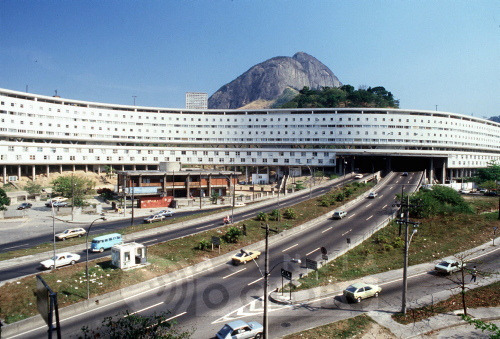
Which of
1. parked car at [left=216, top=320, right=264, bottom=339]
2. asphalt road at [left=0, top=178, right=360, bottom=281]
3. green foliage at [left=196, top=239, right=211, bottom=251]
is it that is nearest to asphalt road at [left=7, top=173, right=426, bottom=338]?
parked car at [left=216, top=320, right=264, bottom=339]

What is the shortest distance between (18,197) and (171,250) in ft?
190

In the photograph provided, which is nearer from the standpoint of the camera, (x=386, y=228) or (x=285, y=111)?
(x=386, y=228)

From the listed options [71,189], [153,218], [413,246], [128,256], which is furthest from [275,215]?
[71,189]

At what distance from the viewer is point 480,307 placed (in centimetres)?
2305

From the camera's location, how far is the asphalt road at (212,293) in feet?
70.8

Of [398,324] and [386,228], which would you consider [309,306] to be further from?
[386,228]

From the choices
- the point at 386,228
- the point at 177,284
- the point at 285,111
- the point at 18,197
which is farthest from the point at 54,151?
the point at 386,228

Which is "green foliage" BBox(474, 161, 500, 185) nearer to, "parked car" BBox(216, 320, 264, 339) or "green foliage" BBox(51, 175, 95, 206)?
"parked car" BBox(216, 320, 264, 339)

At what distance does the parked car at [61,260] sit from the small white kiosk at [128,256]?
4530 mm

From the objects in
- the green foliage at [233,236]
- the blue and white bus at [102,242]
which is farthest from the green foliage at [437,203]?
the blue and white bus at [102,242]

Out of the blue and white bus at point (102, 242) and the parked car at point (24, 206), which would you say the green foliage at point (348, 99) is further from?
the blue and white bus at point (102, 242)

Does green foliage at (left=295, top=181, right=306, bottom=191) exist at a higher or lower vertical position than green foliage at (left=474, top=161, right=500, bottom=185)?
lower

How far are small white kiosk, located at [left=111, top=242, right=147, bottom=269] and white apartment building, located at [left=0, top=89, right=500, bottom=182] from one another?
79.4 metres

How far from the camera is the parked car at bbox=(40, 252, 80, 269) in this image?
3041cm
